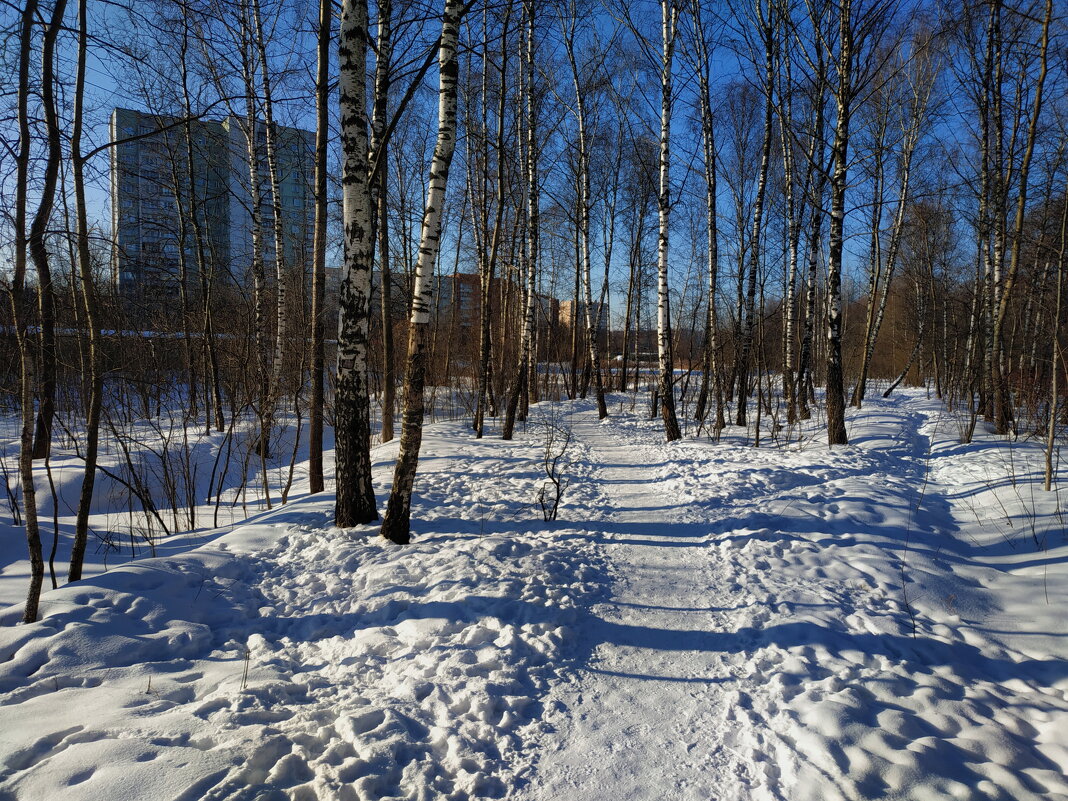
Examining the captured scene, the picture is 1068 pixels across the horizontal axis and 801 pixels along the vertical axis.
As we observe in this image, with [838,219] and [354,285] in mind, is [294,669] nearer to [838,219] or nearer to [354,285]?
[354,285]

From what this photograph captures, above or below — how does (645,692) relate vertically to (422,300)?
below

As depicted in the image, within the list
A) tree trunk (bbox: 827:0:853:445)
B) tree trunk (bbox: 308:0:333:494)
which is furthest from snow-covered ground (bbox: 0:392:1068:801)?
tree trunk (bbox: 827:0:853:445)

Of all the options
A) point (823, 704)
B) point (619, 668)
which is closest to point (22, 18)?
point (619, 668)

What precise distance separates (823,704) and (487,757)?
5.92ft

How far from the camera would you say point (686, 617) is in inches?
146

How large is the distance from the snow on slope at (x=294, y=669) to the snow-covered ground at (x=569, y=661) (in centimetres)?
1

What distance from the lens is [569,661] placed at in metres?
3.19

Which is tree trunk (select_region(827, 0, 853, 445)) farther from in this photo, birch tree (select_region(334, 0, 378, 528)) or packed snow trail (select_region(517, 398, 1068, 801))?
birch tree (select_region(334, 0, 378, 528))

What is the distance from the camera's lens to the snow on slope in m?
2.14

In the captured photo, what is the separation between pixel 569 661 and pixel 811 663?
151 centimetres

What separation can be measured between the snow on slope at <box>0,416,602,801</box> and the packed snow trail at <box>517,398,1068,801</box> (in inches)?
16.3

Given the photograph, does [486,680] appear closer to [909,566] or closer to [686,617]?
[686,617]

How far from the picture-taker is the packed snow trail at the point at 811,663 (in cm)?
226

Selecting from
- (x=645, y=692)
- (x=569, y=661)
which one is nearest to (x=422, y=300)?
(x=569, y=661)
